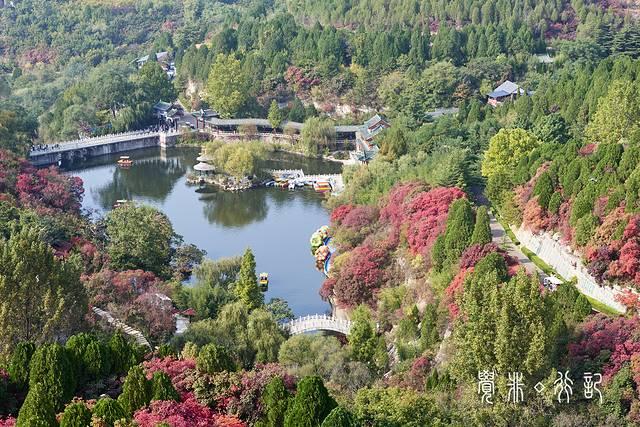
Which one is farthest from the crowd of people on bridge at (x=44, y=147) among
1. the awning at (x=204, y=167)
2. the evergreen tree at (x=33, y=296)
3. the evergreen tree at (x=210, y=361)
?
the evergreen tree at (x=210, y=361)

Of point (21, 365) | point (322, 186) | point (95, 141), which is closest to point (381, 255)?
point (21, 365)

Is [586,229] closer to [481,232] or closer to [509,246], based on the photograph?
[481,232]

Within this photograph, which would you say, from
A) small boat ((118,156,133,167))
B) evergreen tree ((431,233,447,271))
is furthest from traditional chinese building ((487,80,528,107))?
evergreen tree ((431,233,447,271))

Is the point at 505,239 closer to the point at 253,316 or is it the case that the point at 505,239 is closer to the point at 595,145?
the point at 595,145

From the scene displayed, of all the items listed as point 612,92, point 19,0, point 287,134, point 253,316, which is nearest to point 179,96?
point 287,134

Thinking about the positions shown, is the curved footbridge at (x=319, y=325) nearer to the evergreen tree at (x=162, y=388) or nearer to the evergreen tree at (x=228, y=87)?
the evergreen tree at (x=162, y=388)

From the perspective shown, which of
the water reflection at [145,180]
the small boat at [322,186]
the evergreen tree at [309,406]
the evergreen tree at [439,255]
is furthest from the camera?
the water reflection at [145,180]
